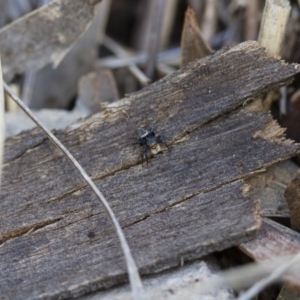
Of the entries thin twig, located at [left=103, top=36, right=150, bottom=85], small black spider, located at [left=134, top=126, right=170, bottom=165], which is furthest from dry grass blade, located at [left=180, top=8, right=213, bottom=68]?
small black spider, located at [left=134, top=126, right=170, bottom=165]

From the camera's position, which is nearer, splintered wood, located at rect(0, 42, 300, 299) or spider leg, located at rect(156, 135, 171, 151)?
splintered wood, located at rect(0, 42, 300, 299)

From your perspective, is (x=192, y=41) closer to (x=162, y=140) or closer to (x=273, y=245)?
(x=162, y=140)

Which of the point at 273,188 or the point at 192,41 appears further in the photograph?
the point at 192,41

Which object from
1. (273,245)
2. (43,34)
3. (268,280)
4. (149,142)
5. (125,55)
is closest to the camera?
(268,280)

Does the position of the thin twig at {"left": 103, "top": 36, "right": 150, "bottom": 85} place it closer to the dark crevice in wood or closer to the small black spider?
the small black spider

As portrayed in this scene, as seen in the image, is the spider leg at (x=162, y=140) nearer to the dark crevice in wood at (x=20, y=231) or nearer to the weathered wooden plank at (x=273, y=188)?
the weathered wooden plank at (x=273, y=188)

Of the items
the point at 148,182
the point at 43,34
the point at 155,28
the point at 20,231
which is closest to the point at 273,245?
the point at 148,182

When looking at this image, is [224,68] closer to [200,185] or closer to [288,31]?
[200,185]

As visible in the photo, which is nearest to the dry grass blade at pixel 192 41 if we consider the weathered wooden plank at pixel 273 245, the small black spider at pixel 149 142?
the small black spider at pixel 149 142
